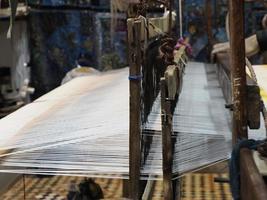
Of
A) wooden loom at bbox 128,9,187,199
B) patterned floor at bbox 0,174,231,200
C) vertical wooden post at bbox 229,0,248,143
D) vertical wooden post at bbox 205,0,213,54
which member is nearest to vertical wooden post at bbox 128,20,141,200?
wooden loom at bbox 128,9,187,199

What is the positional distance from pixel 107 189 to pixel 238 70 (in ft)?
7.02

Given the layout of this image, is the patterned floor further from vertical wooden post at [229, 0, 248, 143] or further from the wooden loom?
vertical wooden post at [229, 0, 248, 143]

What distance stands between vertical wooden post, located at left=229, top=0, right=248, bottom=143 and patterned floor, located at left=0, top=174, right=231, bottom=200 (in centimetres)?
147

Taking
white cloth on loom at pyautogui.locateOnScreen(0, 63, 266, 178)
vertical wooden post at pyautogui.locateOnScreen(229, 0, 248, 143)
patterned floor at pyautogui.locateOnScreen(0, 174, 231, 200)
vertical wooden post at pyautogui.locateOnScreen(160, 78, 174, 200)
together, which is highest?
vertical wooden post at pyautogui.locateOnScreen(229, 0, 248, 143)

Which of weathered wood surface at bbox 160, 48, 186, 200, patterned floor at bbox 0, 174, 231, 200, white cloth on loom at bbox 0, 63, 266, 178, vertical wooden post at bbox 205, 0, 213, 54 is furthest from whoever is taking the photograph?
vertical wooden post at bbox 205, 0, 213, 54

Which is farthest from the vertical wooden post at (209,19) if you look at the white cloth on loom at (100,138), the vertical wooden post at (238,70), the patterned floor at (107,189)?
the vertical wooden post at (238,70)

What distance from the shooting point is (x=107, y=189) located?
314 centimetres

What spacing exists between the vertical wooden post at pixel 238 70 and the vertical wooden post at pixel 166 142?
0.50 ft

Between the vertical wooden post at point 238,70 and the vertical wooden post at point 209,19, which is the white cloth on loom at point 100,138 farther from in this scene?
the vertical wooden post at point 209,19

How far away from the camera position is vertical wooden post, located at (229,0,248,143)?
109 cm

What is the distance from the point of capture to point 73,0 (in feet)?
16.1

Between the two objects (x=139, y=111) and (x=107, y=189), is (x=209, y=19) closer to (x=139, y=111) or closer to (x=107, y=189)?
(x=107, y=189)

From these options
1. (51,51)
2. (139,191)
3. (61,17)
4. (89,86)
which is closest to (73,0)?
(61,17)

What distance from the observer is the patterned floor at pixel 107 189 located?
9.06 ft
